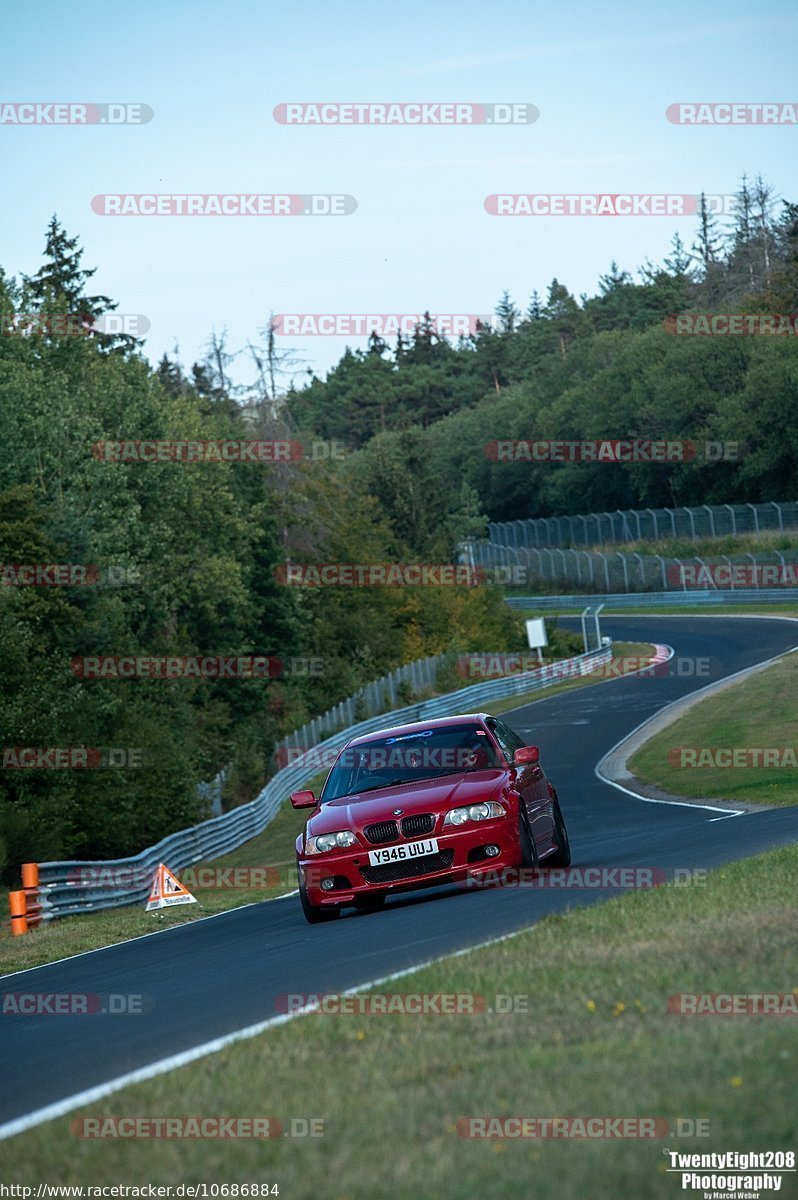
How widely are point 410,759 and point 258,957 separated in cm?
352

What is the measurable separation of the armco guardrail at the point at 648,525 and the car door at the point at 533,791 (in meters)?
64.6

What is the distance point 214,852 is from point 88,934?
50.9ft

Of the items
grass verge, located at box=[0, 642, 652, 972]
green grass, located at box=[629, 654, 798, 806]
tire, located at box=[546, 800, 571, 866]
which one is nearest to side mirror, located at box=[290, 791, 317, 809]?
tire, located at box=[546, 800, 571, 866]

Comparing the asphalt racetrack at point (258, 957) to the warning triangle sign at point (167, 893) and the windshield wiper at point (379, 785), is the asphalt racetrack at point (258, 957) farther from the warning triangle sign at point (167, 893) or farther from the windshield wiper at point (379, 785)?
the warning triangle sign at point (167, 893)

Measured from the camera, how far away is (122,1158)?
5.33 meters

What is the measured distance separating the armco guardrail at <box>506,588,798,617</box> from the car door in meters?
57.8

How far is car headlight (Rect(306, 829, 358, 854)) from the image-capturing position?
13195 millimetres

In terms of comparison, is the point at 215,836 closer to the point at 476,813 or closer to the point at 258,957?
the point at 476,813

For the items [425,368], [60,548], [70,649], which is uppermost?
[425,368]

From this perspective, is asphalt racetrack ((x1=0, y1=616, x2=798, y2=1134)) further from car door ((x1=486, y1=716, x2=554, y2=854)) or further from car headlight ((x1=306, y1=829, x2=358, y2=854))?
car door ((x1=486, y1=716, x2=554, y2=854))

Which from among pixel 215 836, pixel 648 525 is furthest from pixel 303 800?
pixel 648 525

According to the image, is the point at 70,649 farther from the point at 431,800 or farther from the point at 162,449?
the point at 431,800

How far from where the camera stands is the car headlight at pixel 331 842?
43.3ft

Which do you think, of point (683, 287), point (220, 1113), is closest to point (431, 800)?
point (220, 1113)
